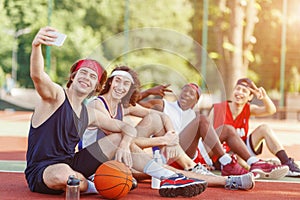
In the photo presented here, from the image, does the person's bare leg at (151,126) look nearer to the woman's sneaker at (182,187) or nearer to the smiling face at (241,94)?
the woman's sneaker at (182,187)

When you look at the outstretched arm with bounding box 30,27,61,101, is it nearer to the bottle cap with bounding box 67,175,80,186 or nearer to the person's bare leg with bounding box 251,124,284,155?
the bottle cap with bounding box 67,175,80,186

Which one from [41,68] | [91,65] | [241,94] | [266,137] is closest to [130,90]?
[91,65]

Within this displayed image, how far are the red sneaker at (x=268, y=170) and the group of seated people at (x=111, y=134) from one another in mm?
280

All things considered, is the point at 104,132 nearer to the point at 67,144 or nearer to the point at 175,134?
the point at 67,144

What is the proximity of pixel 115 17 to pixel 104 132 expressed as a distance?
24.6 metres

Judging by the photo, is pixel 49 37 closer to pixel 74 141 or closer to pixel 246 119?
pixel 74 141

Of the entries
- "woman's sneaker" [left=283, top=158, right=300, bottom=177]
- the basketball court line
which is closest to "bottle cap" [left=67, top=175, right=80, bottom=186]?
the basketball court line

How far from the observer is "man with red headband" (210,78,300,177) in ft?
20.2

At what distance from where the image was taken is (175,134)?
5.17 meters

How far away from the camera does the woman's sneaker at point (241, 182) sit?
509 centimetres

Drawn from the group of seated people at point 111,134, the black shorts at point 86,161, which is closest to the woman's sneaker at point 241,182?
the group of seated people at point 111,134

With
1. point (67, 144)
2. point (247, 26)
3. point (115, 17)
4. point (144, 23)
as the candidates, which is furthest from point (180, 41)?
point (67, 144)

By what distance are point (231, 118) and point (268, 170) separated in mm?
651

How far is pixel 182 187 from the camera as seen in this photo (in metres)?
4.62
